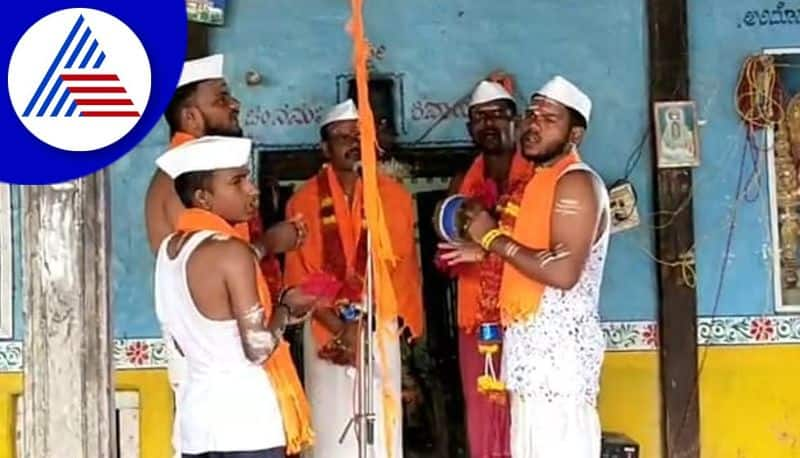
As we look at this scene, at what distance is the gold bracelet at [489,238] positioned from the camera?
4.86 metres

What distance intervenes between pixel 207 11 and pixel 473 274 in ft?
5.51

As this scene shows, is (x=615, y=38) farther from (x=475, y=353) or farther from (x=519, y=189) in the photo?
(x=475, y=353)

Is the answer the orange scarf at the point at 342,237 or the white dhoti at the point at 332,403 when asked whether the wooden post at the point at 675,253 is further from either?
the orange scarf at the point at 342,237

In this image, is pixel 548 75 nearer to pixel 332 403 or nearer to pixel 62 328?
pixel 332 403

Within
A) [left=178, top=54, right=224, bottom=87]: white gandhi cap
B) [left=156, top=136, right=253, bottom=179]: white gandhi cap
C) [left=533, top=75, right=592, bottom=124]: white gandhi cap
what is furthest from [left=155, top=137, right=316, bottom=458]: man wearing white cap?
[left=533, top=75, right=592, bottom=124]: white gandhi cap

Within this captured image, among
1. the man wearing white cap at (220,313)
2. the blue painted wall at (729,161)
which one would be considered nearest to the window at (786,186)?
the blue painted wall at (729,161)

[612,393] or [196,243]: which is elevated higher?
[196,243]

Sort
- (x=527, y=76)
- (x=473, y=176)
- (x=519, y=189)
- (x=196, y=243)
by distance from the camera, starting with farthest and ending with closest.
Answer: (x=527, y=76)
(x=473, y=176)
(x=519, y=189)
(x=196, y=243)

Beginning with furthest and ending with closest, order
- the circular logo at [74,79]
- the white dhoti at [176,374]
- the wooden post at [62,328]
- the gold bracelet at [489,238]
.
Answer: the gold bracelet at [489,238] → the white dhoti at [176,374] → the wooden post at [62,328] → the circular logo at [74,79]

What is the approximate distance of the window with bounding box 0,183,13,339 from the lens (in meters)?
6.09

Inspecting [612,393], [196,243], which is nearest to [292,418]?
[196,243]

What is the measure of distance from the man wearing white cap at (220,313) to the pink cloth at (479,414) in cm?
124

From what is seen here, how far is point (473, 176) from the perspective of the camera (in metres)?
5.71

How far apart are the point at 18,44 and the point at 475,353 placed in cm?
253
